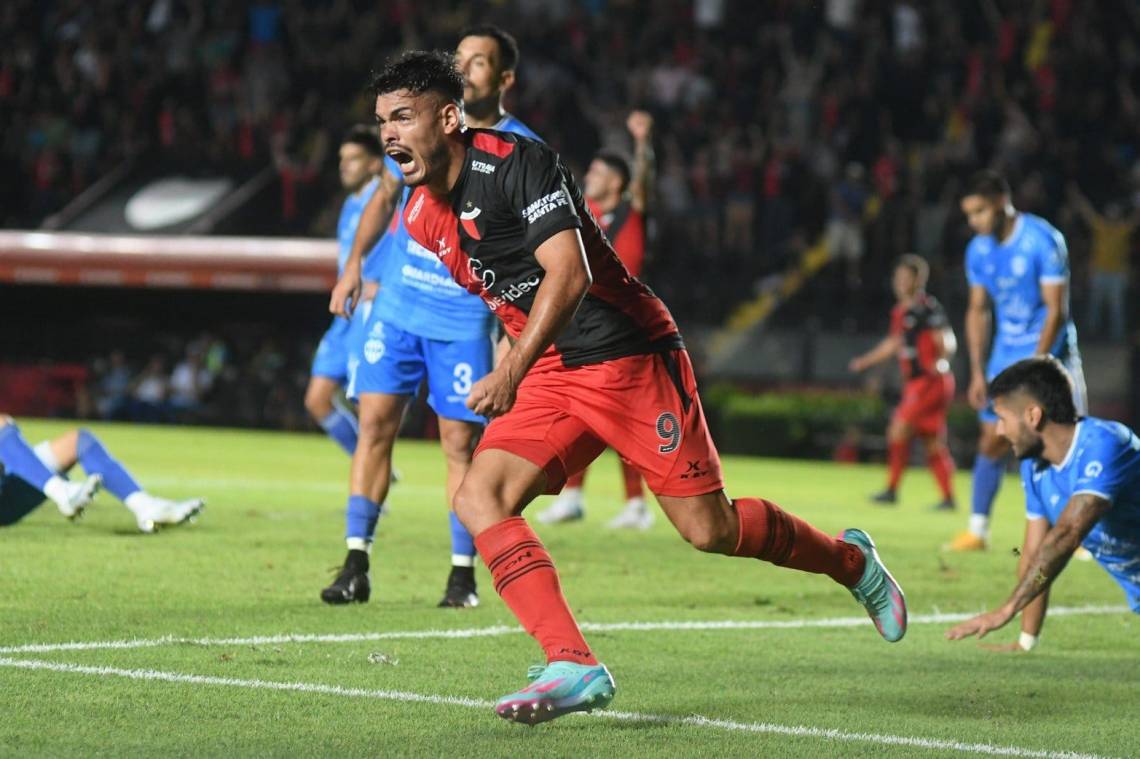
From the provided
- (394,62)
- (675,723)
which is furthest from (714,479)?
(394,62)

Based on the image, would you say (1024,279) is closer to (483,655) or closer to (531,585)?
(483,655)

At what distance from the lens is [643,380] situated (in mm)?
5625

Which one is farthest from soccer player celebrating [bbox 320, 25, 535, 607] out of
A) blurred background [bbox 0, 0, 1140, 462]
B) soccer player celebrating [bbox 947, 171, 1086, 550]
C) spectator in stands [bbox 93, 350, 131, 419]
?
spectator in stands [bbox 93, 350, 131, 419]

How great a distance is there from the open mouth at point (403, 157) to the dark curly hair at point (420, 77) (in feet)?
0.58

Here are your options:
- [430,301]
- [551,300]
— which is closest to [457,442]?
[430,301]

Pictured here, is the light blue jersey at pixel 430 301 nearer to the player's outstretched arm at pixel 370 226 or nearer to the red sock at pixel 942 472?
the player's outstretched arm at pixel 370 226

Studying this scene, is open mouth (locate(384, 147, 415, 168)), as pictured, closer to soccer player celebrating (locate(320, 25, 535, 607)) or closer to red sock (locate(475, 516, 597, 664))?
red sock (locate(475, 516, 597, 664))

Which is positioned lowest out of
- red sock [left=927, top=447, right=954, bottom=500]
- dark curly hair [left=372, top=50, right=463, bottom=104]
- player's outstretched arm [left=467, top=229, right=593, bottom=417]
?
red sock [left=927, top=447, right=954, bottom=500]

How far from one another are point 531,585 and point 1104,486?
2.32 m

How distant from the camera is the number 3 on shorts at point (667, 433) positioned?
561 centimetres

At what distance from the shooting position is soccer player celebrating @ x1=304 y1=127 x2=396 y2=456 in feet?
34.4

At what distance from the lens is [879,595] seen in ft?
20.9

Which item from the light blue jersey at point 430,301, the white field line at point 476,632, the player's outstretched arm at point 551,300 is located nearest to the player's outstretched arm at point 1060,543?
the white field line at point 476,632

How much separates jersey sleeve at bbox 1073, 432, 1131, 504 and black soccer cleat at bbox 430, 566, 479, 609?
277 cm
